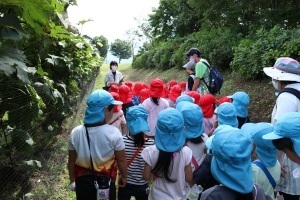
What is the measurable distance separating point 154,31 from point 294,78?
24015mm

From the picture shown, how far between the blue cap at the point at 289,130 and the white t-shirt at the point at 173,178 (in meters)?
0.77

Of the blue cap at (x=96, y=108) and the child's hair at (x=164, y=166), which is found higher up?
the blue cap at (x=96, y=108)

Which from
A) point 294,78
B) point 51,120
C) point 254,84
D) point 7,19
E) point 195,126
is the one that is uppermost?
point 7,19

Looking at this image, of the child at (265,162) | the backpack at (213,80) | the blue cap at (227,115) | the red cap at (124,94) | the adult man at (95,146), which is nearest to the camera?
the child at (265,162)

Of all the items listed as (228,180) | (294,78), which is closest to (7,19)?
(228,180)

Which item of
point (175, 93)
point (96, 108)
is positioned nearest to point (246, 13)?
point (175, 93)

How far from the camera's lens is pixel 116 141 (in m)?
2.67

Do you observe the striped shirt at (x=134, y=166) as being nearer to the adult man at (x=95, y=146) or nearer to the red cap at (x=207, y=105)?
the adult man at (x=95, y=146)

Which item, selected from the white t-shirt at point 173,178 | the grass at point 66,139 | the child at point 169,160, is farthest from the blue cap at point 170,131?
the grass at point 66,139

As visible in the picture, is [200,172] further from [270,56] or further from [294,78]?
[270,56]

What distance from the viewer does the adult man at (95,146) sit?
2.67 meters

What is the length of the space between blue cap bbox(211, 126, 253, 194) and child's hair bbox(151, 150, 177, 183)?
724 mm

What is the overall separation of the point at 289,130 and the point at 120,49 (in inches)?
2984

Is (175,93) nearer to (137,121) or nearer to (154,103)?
(154,103)
